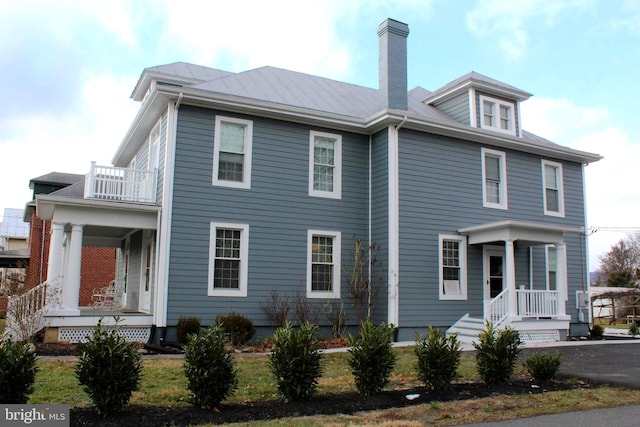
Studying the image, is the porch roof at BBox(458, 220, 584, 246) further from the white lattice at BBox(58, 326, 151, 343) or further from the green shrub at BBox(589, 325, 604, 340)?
the white lattice at BBox(58, 326, 151, 343)

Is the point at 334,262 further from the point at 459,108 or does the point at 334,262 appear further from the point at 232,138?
the point at 459,108

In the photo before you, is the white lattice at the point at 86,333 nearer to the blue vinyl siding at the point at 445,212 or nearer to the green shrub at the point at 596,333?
the blue vinyl siding at the point at 445,212

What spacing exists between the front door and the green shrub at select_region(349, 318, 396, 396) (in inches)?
360

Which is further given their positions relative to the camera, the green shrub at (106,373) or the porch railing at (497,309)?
the porch railing at (497,309)

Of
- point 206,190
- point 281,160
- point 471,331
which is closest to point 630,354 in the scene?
point 471,331

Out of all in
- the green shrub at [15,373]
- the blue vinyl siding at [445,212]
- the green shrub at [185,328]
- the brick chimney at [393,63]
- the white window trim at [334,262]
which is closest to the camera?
the green shrub at [15,373]

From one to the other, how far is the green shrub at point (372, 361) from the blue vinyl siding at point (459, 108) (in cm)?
1061

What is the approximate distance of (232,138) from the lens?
46.2 feet

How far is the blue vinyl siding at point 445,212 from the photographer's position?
1485cm

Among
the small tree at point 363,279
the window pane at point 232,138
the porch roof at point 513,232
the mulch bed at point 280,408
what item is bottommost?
the mulch bed at point 280,408

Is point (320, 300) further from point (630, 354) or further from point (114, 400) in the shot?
point (114, 400)

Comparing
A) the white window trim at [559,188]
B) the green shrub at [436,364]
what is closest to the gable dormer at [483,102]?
the white window trim at [559,188]

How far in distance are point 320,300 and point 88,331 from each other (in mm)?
5548

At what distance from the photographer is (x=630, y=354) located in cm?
1302
